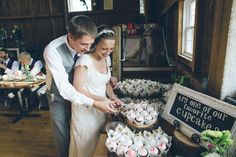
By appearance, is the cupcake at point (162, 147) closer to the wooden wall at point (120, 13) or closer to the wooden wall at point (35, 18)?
the wooden wall at point (120, 13)

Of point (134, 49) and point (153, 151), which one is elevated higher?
point (134, 49)

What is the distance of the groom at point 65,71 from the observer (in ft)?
4.48

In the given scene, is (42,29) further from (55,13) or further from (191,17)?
(191,17)

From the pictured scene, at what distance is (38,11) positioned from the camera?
19.6ft

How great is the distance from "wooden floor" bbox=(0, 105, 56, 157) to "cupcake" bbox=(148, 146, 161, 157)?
186cm

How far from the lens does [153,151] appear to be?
102cm

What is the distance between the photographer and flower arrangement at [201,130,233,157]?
0.77 m

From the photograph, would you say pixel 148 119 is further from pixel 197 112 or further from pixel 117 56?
pixel 117 56

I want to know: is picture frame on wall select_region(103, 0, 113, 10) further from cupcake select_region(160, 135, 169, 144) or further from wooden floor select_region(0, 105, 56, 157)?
cupcake select_region(160, 135, 169, 144)

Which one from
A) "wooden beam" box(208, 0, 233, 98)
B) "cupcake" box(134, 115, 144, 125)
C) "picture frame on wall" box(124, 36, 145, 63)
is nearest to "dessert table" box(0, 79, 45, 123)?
"picture frame on wall" box(124, 36, 145, 63)

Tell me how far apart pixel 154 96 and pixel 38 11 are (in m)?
5.39

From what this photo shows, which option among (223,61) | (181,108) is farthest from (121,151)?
(223,61)

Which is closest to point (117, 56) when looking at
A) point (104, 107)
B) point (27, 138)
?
point (104, 107)

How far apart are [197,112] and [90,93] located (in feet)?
2.59
